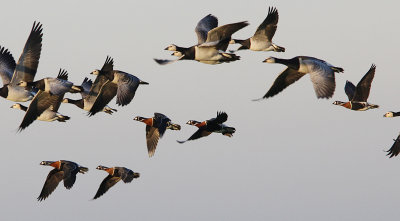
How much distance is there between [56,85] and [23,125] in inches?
68.7

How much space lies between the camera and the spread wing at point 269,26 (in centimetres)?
2878

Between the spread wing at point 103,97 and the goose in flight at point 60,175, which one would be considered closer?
the spread wing at point 103,97

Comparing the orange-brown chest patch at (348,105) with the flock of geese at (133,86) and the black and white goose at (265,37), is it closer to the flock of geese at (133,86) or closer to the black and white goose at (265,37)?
the flock of geese at (133,86)

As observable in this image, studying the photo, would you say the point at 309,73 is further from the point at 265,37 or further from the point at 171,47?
the point at 171,47

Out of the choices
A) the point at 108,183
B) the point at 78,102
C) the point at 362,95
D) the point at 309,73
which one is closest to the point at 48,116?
the point at 78,102

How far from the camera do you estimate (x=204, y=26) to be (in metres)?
34.4

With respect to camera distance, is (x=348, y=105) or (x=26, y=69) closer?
(x=348, y=105)

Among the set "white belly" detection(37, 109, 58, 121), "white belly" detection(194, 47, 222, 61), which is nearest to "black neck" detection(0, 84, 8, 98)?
"white belly" detection(37, 109, 58, 121)

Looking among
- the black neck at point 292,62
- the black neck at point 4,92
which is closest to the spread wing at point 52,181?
the black neck at point 4,92

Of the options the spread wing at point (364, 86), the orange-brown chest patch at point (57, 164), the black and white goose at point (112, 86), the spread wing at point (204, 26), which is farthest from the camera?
the spread wing at point (204, 26)

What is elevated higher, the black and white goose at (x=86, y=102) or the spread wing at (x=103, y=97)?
the spread wing at (x=103, y=97)

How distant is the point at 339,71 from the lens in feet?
91.3

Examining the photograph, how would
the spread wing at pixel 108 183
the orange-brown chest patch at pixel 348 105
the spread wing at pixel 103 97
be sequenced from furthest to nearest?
the spread wing at pixel 108 183 → the orange-brown chest patch at pixel 348 105 → the spread wing at pixel 103 97

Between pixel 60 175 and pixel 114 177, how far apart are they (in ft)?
6.42
